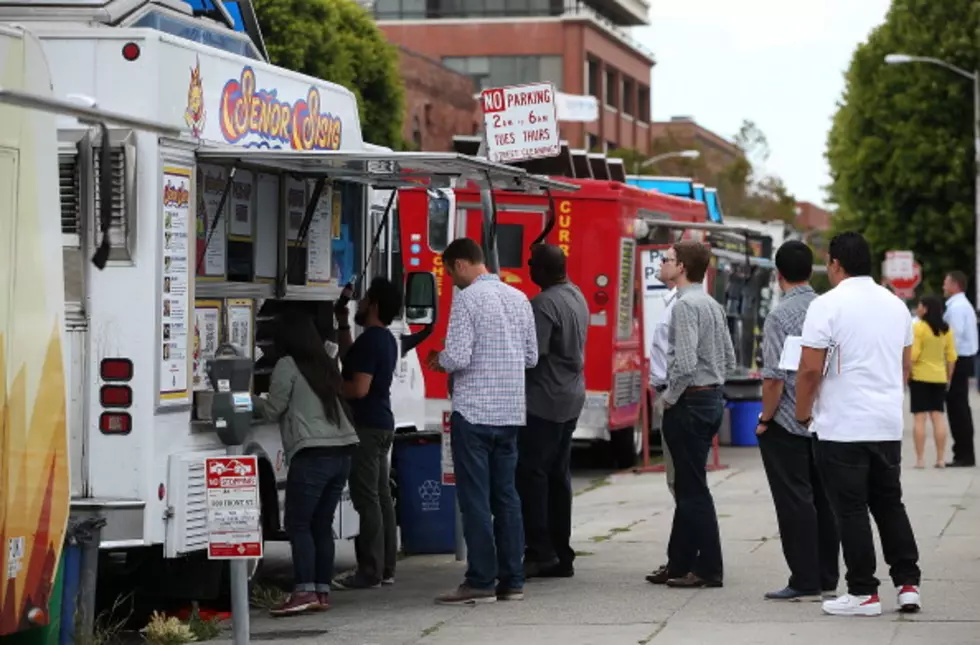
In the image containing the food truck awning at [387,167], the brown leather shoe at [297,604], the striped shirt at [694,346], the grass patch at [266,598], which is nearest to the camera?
the food truck awning at [387,167]

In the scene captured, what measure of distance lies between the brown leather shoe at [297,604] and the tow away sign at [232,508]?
2089mm

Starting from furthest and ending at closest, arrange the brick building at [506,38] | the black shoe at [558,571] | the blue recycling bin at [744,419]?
the brick building at [506,38] < the blue recycling bin at [744,419] < the black shoe at [558,571]

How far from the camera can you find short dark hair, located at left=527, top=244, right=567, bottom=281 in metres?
12.1

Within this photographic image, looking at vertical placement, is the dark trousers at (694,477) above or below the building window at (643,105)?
below

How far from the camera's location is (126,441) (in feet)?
31.0

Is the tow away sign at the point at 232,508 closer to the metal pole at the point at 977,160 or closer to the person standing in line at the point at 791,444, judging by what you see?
the person standing in line at the point at 791,444

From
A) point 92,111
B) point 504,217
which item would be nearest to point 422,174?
point 92,111

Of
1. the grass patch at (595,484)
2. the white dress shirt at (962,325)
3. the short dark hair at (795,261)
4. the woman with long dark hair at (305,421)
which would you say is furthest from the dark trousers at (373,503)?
the white dress shirt at (962,325)

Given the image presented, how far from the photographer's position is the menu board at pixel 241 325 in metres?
10.6

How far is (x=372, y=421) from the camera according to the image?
38.4 ft

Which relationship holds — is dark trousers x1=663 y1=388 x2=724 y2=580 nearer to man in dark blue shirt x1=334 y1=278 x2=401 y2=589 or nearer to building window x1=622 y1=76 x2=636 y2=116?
man in dark blue shirt x1=334 y1=278 x2=401 y2=589

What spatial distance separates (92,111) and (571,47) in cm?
7242

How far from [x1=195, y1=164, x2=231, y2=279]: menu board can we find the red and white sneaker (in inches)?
152

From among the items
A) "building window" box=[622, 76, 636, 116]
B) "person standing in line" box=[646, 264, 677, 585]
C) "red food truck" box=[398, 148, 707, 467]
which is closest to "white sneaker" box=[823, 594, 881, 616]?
"person standing in line" box=[646, 264, 677, 585]
